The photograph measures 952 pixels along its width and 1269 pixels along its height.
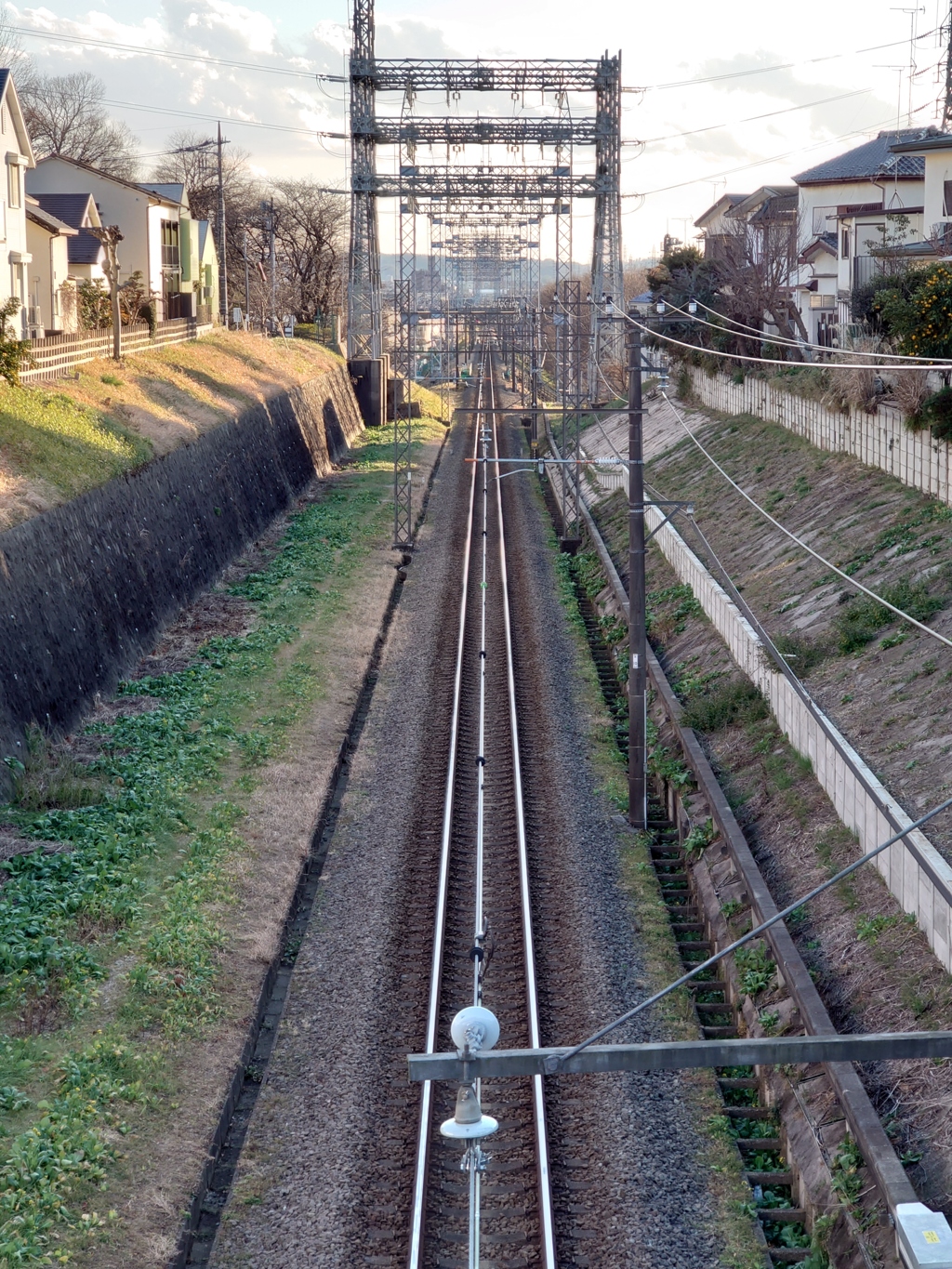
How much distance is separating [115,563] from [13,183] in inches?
678

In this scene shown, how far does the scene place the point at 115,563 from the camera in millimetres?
20797

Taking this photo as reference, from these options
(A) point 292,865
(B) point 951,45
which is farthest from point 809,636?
(B) point 951,45

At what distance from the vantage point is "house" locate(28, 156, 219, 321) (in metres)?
47.8

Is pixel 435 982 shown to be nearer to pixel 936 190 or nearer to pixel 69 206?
pixel 936 190

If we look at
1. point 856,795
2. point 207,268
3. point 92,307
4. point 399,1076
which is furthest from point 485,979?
point 207,268

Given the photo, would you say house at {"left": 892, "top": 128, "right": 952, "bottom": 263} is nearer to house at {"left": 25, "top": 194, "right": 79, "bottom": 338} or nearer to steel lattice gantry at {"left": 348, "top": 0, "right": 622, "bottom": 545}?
steel lattice gantry at {"left": 348, "top": 0, "right": 622, "bottom": 545}

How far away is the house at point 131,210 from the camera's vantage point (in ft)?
157

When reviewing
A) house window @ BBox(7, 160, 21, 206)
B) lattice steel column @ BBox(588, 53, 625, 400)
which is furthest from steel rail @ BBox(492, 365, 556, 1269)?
lattice steel column @ BBox(588, 53, 625, 400)

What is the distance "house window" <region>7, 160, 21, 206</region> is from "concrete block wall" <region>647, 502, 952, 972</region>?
73.8 feet

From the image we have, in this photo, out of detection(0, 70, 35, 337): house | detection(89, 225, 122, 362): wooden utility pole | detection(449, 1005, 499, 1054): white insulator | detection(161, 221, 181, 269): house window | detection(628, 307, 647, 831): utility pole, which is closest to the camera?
detection(449, 1005, 499, 1054): white insulator

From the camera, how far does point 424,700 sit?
19.4 metres

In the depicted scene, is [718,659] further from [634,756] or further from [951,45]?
[951,45]

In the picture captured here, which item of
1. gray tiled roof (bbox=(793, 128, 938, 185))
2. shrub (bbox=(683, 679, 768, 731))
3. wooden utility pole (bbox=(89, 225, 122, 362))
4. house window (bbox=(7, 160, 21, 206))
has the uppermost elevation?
gray tiled roof (bbox=(793, 128, 938, 185))

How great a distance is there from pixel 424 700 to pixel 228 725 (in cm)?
322
